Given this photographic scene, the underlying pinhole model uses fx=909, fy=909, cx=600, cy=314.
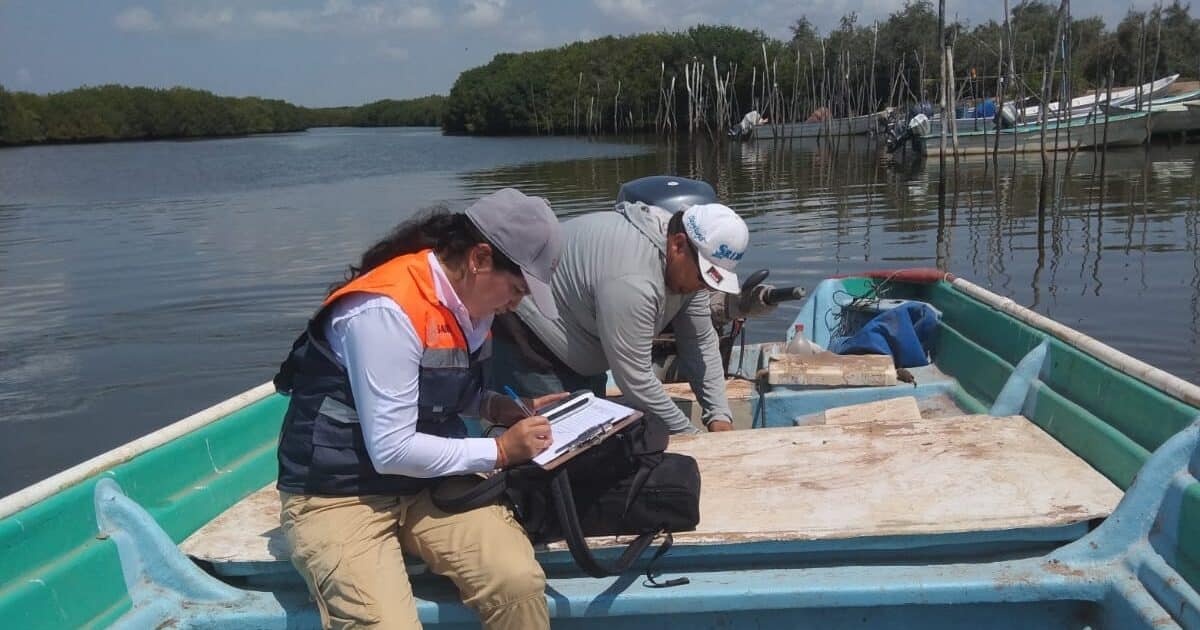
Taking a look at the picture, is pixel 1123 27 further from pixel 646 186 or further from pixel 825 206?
pixel 646 186

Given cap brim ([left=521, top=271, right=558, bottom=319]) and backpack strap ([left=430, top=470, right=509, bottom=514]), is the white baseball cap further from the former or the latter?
backpack strap ([left=430, top=470, right=509, bottom=514])

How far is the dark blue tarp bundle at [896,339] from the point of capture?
5.70m

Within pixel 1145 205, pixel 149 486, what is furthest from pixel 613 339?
pixel 1145 205

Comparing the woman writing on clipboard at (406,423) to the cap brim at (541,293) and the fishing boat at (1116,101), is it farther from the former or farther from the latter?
the fishing boat at (1116,101)

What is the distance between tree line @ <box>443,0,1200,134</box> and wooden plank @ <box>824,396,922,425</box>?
16805 mm

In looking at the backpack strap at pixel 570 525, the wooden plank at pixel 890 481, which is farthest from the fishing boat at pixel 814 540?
the backpack strap at pixel 570 525

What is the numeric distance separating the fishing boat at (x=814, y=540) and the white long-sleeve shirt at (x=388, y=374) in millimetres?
558

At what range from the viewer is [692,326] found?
4180 millimetres

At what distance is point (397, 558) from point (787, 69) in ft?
203

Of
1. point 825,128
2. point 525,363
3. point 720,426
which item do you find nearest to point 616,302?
point 525,363

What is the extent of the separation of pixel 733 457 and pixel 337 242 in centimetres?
1509

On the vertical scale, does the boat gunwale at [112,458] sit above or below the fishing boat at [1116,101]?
below

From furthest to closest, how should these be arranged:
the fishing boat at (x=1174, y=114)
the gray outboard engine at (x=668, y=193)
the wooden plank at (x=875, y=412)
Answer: the fishing boat at (x=1174, y=114) < the gray outboard engine at (x=668, y=193) < the wooden plank at (x=875, y=412)

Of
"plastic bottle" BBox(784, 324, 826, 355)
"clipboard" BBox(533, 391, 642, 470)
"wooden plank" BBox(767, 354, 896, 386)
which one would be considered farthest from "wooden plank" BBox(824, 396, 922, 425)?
"clipboard" BBox(533, 391, 642, 470)
